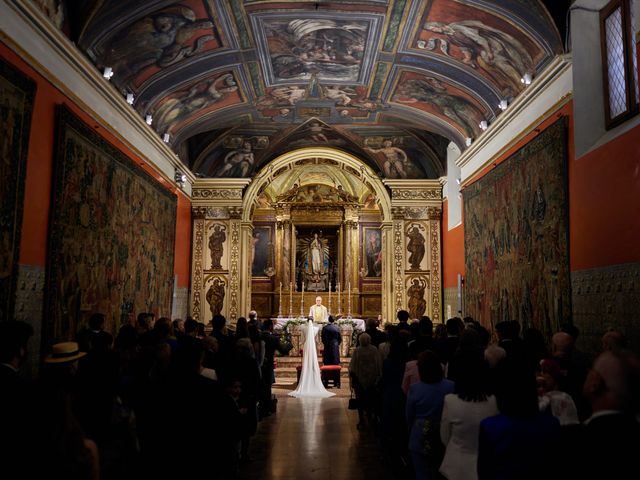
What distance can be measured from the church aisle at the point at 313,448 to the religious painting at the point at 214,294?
27.3ft

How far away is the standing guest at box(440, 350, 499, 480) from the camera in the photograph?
396cm

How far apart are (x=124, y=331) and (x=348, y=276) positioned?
56.0 feet

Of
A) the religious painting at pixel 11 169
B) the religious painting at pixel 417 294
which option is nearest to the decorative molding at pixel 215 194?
the religious painting at pixel 417 294

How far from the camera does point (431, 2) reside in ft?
35.2

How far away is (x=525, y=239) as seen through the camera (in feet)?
36.0

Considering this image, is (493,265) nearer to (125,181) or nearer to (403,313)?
(403,313)

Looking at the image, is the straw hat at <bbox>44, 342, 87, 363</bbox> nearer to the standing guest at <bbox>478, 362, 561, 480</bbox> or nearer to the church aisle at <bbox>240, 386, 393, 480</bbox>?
the church aisle at <bbox>240, 386, 393, 480</bbox>

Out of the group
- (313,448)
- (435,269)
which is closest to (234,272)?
(435,269)

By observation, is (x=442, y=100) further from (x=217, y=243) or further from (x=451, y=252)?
(x=217, y=243)

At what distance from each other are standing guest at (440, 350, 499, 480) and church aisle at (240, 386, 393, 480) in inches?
112

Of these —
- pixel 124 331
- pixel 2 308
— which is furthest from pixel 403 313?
pixel 2 308

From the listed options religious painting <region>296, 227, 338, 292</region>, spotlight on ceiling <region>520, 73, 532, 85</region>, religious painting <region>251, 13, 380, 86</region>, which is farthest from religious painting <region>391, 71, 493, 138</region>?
religious painting <region>296, 227, 338, 292</region>

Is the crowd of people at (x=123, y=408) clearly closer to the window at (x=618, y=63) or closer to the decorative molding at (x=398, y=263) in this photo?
the window at (x=618, y=63)

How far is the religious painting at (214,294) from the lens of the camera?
757 inches
